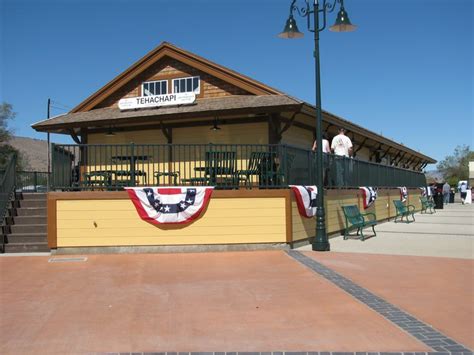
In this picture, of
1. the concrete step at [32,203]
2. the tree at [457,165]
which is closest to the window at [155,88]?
the concrete step at [32,203]

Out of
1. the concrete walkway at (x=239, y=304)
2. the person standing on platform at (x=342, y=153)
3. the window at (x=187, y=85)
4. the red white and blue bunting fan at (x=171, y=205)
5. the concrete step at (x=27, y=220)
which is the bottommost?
the concrete walkway at (x=239, y=304)

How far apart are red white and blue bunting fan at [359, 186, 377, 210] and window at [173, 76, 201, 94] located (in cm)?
638

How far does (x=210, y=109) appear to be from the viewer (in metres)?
14.0

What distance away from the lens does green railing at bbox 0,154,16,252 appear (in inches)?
436

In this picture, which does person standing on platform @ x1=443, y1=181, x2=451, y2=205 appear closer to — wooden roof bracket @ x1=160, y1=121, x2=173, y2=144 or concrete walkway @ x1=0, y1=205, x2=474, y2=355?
wooden roof bracket @ x1=160, y1=121, x2=173, y2=144

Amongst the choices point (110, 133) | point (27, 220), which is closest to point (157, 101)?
point (110, 133)

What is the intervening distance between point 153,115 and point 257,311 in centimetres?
1012

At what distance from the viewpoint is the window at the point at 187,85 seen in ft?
52.7

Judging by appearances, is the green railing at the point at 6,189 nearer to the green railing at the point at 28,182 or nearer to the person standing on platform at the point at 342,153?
the green railing at the point at 28,182

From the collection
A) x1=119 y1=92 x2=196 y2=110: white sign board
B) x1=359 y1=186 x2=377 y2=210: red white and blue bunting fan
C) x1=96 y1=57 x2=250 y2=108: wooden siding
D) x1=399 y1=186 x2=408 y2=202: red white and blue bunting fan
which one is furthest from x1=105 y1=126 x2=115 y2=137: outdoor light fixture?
x1=399 y1=186 x2=408 y2=202: red white and blue bunting fan

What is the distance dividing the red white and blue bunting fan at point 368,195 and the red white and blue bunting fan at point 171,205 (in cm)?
742

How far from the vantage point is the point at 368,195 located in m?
16.2


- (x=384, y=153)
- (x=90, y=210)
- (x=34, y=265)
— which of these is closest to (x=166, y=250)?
(x=90, y=210)

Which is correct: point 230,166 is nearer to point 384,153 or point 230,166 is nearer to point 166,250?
point 166,250
